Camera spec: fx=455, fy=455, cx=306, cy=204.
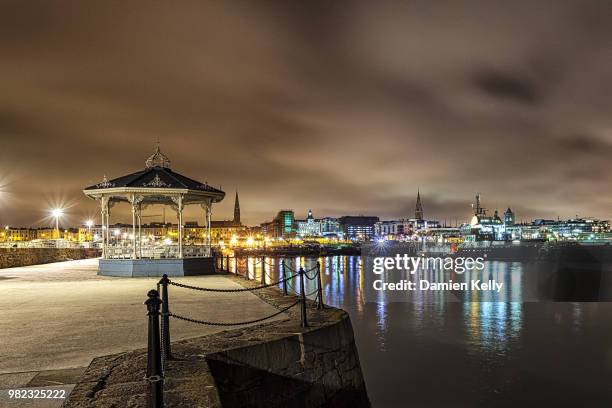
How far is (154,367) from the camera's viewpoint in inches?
169

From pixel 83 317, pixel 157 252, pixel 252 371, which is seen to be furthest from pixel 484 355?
pixel 83 317

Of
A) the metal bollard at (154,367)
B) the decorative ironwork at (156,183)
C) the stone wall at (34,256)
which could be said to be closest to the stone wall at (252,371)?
the metal bollard at (154,367)

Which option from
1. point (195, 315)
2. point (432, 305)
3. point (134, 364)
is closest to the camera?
point (134, 364)

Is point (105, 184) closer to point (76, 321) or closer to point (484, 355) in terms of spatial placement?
point (76, 321)

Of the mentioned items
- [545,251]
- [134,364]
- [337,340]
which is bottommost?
[545,251]

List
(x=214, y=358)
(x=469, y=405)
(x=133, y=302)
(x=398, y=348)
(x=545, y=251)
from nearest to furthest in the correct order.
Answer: (x=214, y=358), (x=133, y=302), (x=469, y=405), (x=398, y=348), (x=545, y=251)

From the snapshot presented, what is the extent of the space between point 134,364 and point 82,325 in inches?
140

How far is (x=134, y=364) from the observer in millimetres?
5680

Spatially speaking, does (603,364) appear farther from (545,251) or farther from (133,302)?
(545,251)

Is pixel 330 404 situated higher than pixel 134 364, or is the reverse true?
pixel 134 364

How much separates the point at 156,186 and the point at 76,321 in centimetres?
1176

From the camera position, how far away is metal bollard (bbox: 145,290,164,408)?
4211mm

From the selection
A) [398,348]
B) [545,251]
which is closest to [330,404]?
[398,348]

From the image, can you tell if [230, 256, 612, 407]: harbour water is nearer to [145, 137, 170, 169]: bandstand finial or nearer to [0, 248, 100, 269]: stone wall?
[145, 137, 170, 169]: bandstand finial
